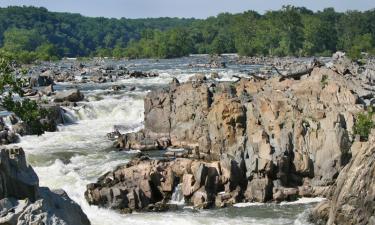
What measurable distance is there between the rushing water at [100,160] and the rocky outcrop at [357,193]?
8.39 ft

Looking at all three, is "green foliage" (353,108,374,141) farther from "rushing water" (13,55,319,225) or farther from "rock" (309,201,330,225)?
"rock" (309,201,330,225)

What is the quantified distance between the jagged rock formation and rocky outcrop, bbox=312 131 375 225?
214 inches

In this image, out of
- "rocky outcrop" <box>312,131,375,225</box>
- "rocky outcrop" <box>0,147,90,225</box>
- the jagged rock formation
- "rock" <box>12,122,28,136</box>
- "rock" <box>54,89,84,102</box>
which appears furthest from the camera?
"rock" <box>54,89,84,102</box>

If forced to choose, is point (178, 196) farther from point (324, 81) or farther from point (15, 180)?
point (324, 81)

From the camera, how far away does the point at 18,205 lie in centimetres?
1368

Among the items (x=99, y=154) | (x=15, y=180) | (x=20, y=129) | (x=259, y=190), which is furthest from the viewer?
(x=20, y=129)

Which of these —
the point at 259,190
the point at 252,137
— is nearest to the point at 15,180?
the point at 259,190

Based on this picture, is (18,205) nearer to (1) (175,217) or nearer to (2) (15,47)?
(1) (175,217)

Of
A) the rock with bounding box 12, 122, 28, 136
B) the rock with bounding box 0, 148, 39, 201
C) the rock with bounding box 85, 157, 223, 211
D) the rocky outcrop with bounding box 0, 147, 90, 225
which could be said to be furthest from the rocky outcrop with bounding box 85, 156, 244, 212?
the rock with bounding box 12, 122, 28, 136

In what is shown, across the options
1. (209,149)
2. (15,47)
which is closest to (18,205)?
(209,149)

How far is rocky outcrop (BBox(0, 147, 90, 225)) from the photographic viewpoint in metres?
13.4

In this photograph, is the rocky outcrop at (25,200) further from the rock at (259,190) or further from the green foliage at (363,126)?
the green foliage at (363,126)

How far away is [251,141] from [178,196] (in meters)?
5.17

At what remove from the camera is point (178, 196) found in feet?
85.5
